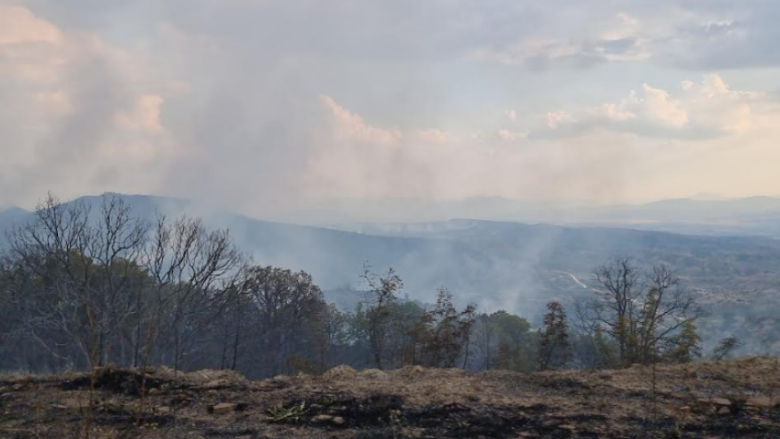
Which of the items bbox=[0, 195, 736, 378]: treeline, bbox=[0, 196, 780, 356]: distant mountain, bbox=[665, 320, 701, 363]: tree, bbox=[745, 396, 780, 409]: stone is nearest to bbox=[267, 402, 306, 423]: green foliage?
bbox=[745, 396, 780, 409]: stone

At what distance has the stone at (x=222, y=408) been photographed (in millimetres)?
6992

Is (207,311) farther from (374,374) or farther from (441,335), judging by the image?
(374,374)

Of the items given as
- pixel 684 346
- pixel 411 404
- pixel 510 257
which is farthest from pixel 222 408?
pixel 510 257

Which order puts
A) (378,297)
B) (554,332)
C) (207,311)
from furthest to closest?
(207,311) < (554,332) < (378,297)

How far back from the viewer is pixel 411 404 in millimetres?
7078

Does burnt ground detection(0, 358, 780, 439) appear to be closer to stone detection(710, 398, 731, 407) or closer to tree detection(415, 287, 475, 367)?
stone detection(710, 398, 731, 407)

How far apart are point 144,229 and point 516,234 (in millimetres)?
155781

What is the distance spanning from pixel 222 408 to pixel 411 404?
2.63 m

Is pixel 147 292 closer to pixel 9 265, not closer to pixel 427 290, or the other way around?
pixel 9 265

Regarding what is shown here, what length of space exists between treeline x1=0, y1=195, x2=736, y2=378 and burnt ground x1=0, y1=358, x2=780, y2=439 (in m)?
5.39

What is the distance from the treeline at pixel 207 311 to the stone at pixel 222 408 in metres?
7.42

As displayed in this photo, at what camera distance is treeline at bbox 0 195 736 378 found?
48.5ft

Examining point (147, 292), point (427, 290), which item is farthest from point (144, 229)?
point (427, 290)

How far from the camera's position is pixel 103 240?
19.8m
